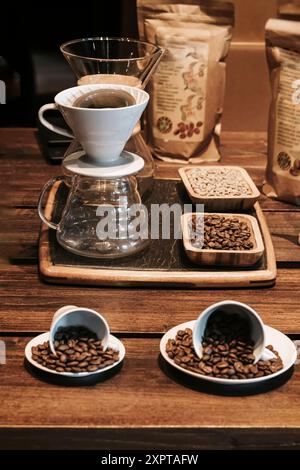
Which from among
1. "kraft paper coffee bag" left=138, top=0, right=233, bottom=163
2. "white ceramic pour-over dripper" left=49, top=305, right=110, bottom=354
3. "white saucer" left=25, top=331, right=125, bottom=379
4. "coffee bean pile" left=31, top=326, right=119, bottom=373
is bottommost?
"white saucer" left=25, top=331, right=125, bottom=379

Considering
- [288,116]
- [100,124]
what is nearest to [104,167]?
[100,124]

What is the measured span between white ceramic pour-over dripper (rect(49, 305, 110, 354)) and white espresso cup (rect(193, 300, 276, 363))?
11 centimetres

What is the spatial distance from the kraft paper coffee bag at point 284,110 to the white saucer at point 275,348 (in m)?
0.52

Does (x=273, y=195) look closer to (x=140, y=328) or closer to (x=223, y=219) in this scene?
(x=223, y=219)

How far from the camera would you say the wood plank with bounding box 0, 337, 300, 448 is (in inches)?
32.7

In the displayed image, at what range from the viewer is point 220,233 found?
1.19 meters

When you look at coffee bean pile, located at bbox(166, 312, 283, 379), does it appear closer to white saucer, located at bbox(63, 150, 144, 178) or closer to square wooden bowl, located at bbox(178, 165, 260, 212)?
white saucer, located at bbox(63, 150, 144, 178)

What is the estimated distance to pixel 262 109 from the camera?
76.8 inches

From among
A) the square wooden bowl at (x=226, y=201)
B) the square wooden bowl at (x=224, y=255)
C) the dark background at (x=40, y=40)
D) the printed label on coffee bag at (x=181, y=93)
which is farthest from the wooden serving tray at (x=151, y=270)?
the dark background at (x=40, y=40)

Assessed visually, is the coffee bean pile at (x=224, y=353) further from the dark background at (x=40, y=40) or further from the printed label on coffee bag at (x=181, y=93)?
the dark background at (x=40, y=40)

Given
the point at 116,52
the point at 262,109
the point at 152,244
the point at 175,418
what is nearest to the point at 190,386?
the point at 175,418

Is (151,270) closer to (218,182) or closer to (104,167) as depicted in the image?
(104,167)

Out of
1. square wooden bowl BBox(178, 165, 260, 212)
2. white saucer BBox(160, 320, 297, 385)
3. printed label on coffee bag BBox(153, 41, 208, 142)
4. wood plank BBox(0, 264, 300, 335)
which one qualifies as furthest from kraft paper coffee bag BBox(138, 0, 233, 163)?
white saucer BBox(160, 320, 297, 385)

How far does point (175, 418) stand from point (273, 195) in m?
0.73
